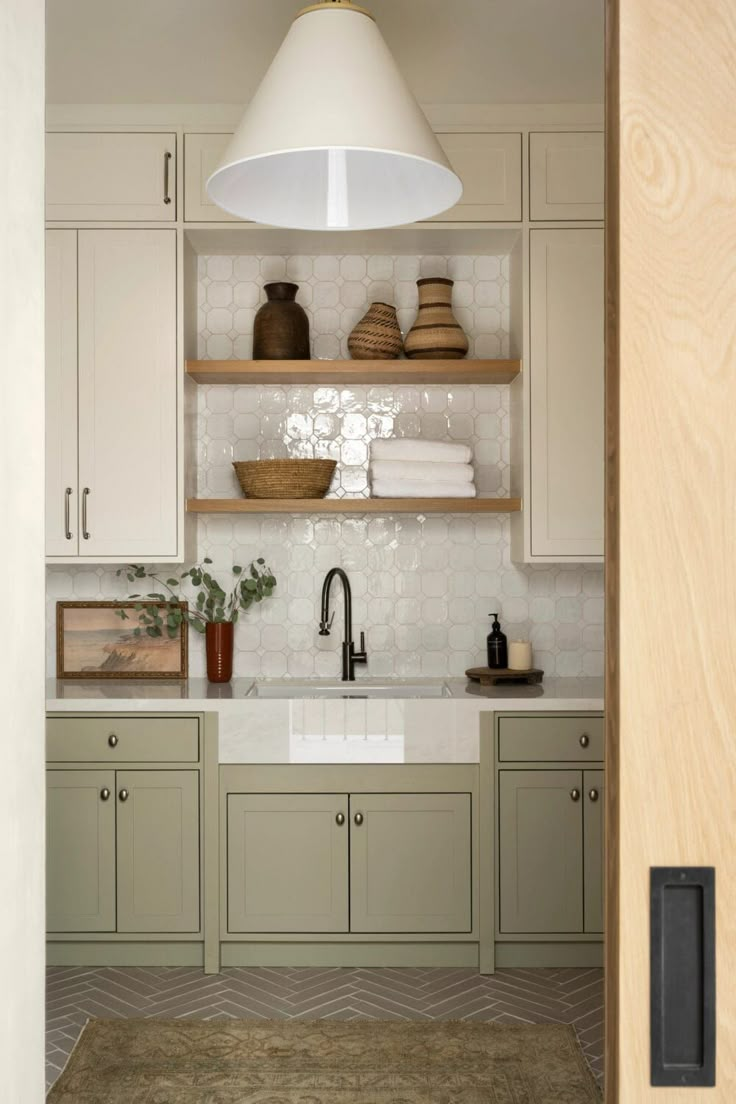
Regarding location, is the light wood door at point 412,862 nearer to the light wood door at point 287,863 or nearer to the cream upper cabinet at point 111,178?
the light wood door at point 287,863

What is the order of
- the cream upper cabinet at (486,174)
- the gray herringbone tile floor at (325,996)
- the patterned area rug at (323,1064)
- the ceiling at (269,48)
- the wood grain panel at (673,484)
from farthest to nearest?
the cream upper cabinet at (486,174) → the gray herringbone tile floor at (325,996) → the ceiling at (269,48) → the patterned area rug at (323,1064) → the wood grain panel at (673,484)

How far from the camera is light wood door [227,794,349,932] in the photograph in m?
3.63

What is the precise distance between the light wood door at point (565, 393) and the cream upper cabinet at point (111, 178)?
1.31 metres

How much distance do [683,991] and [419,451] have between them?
2898 mm

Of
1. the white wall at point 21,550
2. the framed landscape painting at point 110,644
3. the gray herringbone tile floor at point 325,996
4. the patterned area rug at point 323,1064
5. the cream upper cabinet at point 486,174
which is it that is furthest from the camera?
the framed landscape painting at point 110,644

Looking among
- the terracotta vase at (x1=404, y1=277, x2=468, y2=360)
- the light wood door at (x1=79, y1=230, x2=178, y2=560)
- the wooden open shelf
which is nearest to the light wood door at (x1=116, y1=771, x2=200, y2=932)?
the light wood door at (x1=79, y1=230, x2=178, y2=560)

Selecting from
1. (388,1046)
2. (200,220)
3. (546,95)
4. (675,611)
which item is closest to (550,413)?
(546,95)

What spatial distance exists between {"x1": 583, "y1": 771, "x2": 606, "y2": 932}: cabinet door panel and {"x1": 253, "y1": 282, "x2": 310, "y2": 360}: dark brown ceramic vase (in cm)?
180

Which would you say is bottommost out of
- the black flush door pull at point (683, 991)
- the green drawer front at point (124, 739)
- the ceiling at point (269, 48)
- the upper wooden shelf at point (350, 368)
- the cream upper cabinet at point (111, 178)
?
the green drawer front at point (124, 739)

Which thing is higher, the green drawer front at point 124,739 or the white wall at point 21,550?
the white wall at point 21,550

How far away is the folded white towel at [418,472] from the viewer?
3873 millimetres

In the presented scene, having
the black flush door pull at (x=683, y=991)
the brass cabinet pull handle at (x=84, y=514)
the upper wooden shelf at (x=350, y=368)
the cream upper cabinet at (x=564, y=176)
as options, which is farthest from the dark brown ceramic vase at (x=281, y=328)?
the black flush door pull at (x=683, y=991)

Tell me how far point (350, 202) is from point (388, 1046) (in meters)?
2.32

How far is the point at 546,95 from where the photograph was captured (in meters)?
3.71
